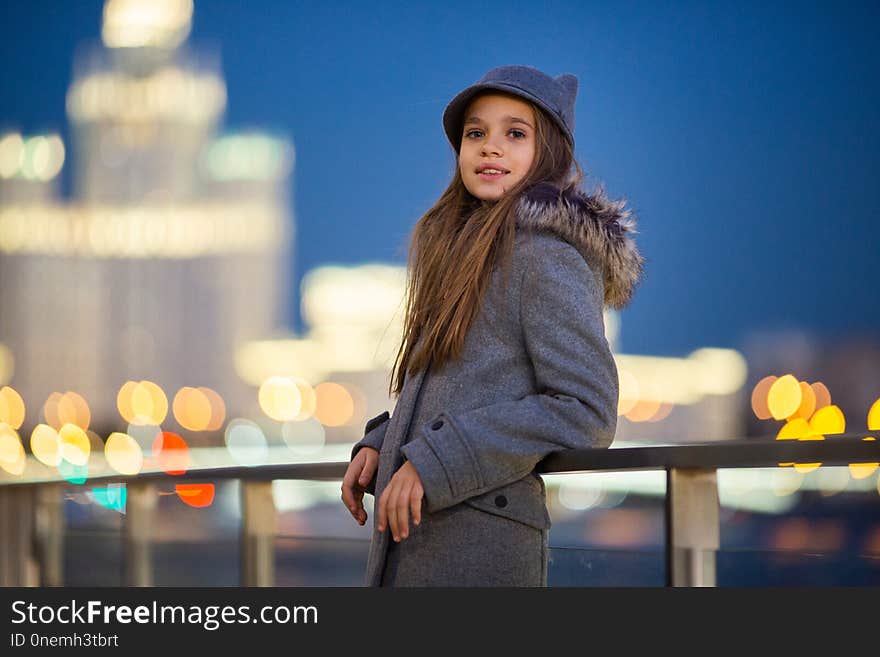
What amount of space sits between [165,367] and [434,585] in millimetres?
92794

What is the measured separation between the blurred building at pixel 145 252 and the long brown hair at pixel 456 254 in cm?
9121

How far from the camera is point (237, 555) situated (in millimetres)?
4559

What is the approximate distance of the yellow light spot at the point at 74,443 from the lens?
284 ft

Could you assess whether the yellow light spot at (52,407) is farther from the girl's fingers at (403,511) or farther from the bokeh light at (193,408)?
the girl's fingers at (403,511)

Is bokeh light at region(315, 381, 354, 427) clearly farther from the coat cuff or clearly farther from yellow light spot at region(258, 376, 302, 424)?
the coat cuff

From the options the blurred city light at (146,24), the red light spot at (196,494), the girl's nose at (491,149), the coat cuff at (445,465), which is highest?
the blurred city light at (146,24)

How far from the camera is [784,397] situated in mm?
92625

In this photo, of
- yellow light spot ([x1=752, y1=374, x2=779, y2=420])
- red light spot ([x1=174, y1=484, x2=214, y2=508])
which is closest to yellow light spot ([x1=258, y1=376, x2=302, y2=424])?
yellow light spot ([x1=752, y1=374, x2=779, y2=420])

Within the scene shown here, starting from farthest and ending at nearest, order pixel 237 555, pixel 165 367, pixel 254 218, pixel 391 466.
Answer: pixel 254 218 → pixel 165 367 → pixel 237 555 → pixel 391 466

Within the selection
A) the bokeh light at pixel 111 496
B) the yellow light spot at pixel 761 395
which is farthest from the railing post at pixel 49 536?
the yellow light spot at pixel 761 395

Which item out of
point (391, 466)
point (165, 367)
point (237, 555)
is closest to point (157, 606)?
point (391, 466)

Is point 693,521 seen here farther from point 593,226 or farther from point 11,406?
point 11,406

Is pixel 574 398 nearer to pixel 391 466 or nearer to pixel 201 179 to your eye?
pixel 391 466

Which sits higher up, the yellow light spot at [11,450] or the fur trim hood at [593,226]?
the yellow light spot at [11,450]
